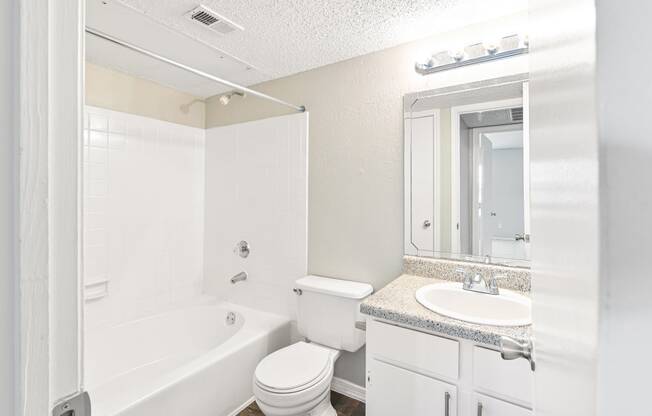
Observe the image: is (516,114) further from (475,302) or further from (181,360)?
(181,360)

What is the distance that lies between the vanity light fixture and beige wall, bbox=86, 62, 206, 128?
1.96 metres

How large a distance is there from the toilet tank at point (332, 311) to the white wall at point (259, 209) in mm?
276

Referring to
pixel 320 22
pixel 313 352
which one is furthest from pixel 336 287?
pixel 320 22

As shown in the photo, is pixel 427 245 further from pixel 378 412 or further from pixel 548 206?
pixel 548 206

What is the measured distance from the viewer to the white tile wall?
208 centimetres

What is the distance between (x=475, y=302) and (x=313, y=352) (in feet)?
3.00

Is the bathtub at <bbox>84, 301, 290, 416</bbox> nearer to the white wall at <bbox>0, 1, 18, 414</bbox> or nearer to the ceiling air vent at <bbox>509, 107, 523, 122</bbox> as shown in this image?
the white wall at <bbox>0, 1, 18, 414</bbox>

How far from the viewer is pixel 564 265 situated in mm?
300

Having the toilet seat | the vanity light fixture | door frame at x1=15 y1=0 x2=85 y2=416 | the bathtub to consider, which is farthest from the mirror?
door frame at x1=15 y1=0 x2=85 y2=416

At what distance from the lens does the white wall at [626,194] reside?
0.53 ft

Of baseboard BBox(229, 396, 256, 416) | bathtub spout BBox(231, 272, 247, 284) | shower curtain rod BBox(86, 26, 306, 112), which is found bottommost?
baseboard BBox(229, 396, 256, 416)

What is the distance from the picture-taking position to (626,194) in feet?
0.54

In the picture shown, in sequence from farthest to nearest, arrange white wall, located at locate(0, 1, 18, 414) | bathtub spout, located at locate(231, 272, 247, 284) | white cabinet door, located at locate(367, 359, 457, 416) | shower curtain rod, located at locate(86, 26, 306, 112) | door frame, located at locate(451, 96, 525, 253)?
bathtub spout, located at locate(231, 272, 247, 284), door frame, located at locate(451, 96, 525, 253), shower curtain rod, located at locate(86, 26, 306, 112), white cabinet door, located at locate(367, 359, 457, 416), white wall, located at locate(0, 1, 18, 414)

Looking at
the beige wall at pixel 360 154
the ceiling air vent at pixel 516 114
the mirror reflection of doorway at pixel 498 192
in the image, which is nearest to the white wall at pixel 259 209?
the beige wall at pixel 360 154
